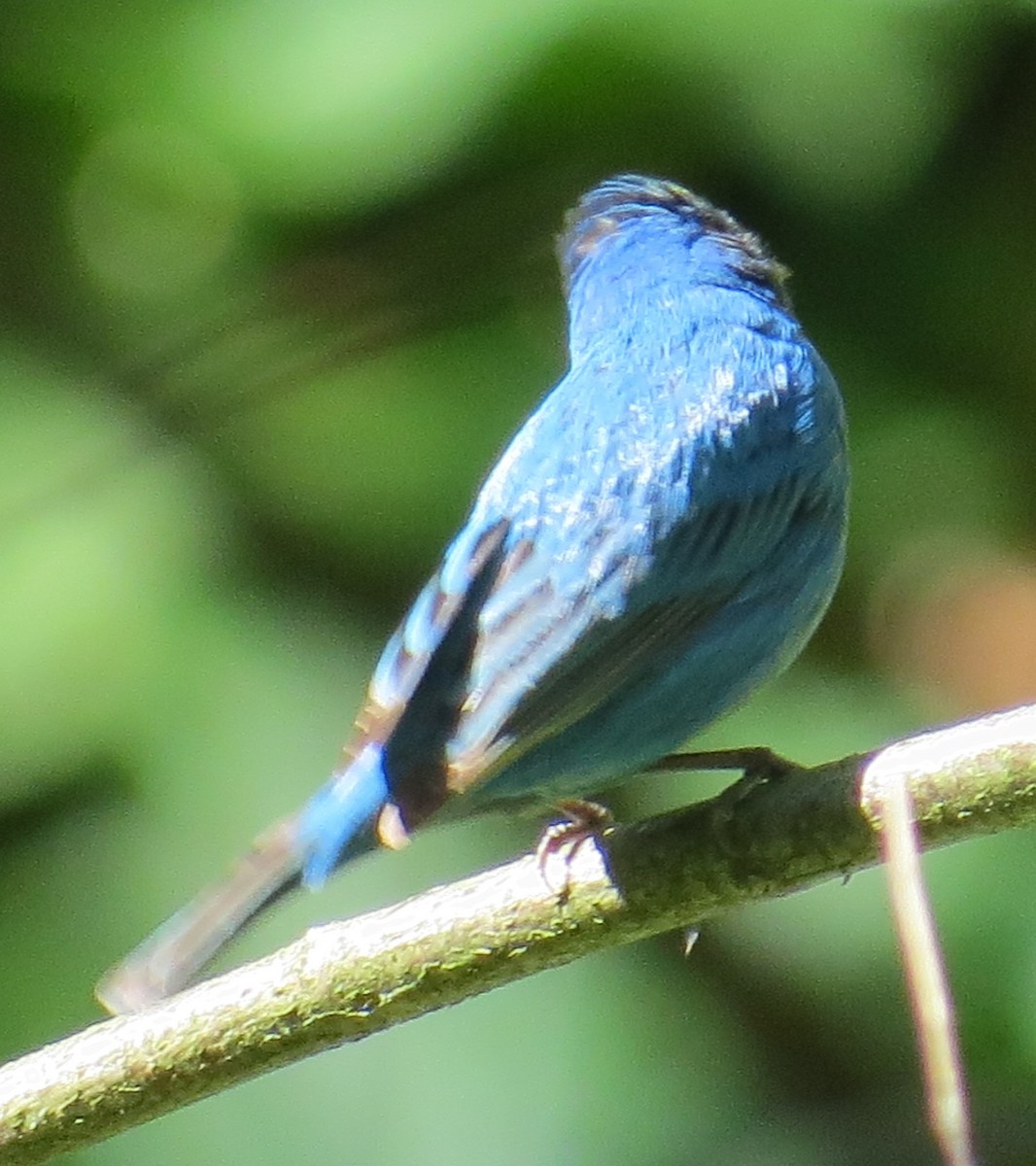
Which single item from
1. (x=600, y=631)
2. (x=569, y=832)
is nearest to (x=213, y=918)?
(x=569, y=832)

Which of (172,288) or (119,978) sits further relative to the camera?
(172,288)

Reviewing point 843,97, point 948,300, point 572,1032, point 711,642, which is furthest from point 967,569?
point 711,642

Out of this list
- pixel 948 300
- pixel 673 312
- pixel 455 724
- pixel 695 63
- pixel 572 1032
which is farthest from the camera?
pixel 948 300

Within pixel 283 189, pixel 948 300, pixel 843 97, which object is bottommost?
pixel 948 300

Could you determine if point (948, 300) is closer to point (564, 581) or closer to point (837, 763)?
point (564, 581)

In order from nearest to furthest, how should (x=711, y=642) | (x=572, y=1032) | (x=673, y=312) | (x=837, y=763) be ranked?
(x=837, y=763) → (x=711, y=642) → (x=673, y=312) → (x=572, y=1032)

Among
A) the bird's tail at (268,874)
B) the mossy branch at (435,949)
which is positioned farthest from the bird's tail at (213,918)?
the mossy branch at (435,949)

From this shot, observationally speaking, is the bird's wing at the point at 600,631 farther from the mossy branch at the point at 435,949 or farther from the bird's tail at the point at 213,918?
the bird's tail at the point at 213,918
